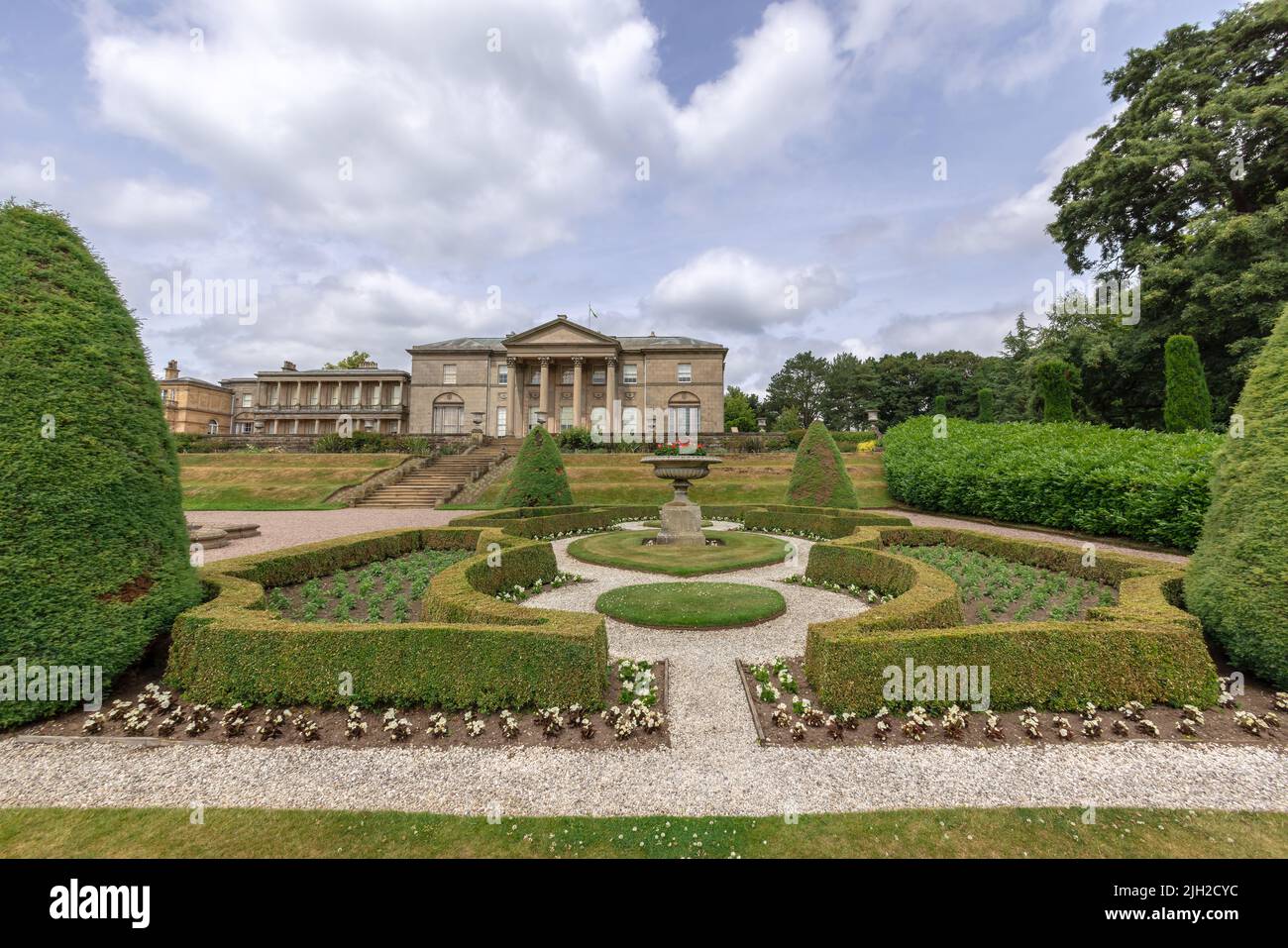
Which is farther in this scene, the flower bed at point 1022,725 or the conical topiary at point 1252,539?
the conical topiary at point 1252,539

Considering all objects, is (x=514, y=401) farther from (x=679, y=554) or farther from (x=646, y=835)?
(x=646, y=835)

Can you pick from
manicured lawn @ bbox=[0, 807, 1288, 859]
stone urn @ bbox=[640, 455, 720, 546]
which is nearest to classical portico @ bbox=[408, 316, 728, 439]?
stone urn @ bbox=[640, 455, 720, 546]

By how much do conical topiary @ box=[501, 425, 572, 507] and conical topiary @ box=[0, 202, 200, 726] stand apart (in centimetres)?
1407

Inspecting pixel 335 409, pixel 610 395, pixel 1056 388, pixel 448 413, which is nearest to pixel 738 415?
pixel 610 395

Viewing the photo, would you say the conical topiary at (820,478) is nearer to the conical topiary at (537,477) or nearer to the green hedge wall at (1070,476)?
the green hedge wall at (1070,476)

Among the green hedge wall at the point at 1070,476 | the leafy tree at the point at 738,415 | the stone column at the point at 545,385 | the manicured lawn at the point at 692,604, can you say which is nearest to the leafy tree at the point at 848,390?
the leafy tree at the point at 738,415

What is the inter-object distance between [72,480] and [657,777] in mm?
7040

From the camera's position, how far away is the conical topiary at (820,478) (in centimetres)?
2064

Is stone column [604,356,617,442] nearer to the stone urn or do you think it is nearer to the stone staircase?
the stone staircase

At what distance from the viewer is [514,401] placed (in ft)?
164

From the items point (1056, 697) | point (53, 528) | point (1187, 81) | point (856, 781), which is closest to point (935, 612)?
point (1056, 697)

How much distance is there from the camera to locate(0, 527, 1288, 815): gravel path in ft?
13.3

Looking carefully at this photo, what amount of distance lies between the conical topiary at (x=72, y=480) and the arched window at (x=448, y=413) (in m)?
47.5

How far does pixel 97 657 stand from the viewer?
546 cm
